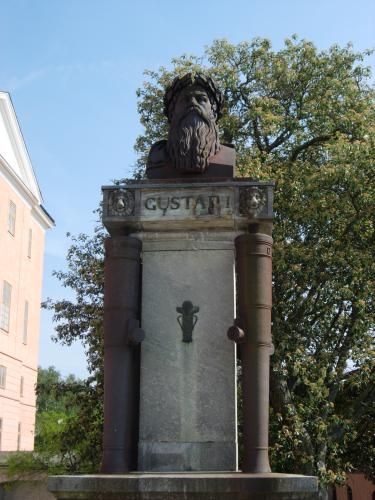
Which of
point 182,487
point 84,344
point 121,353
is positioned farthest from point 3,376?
point 182,487

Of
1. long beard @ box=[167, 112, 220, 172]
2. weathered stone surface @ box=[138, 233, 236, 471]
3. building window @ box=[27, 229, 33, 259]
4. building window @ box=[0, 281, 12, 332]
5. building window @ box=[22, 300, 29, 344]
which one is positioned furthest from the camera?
building window @ box=[27, 229, 33, 259]

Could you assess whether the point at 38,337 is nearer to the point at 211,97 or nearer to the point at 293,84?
the point at 293,84

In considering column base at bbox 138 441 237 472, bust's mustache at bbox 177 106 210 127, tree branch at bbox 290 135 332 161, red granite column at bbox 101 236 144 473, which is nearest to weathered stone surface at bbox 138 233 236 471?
column base at bbox 138 441 237 472

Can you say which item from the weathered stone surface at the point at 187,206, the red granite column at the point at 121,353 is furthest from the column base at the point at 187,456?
the weathered stone surface at the point at 187,206

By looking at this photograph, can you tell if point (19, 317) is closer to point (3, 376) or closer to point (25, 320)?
point (25, 320)

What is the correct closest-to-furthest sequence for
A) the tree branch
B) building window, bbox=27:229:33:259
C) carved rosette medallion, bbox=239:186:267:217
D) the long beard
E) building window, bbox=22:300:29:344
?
carved rosette medallion, bbox=239:186:267:217
the long beard
the tree branch
building window, bbox=22:300:29:344
building window, bbox=27:229:33:259

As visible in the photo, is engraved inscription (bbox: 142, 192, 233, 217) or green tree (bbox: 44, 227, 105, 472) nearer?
engraved inscription (bbox: 142, 192, 233, 217)

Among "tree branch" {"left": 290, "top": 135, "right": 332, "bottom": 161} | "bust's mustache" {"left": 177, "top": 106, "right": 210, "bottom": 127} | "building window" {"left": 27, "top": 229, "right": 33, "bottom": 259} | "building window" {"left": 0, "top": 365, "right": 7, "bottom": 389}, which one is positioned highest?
"building window" {"left": 27, "top": 229, "right": 33, "bottom": 259}

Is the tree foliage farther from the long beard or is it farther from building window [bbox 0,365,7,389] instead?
building window [bbox 0,365,7,389]

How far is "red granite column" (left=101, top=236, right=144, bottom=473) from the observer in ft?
24.7

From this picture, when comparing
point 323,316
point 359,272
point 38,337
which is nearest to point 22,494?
point 323,316

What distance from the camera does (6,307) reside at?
36.2 m

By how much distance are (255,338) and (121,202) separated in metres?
2.13

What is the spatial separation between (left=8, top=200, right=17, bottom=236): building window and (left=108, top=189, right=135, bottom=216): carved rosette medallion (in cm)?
2976
